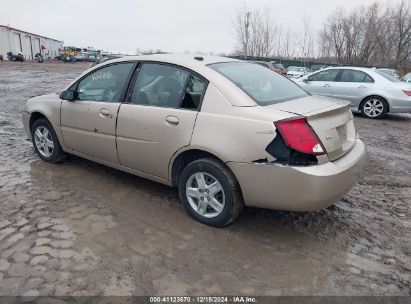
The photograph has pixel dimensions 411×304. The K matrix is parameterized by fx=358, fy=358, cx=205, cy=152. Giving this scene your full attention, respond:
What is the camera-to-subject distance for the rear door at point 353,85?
10180mm

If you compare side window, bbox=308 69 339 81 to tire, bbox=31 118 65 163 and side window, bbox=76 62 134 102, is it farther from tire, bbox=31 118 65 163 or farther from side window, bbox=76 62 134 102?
tire, bbox=31 118 65 163

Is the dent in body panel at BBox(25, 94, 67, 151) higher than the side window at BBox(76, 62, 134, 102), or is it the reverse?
the side window at BBox(76, 62, 134, 102)

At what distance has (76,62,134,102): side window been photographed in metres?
4.21

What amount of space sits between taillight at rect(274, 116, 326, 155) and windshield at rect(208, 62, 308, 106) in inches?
16.7

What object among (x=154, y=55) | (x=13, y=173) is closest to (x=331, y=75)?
(x=154, y=55)

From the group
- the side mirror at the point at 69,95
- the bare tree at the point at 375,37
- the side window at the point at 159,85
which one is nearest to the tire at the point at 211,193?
the side window at the point at 159,85

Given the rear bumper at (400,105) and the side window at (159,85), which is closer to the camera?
the side window at (159,85)

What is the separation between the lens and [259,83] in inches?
148

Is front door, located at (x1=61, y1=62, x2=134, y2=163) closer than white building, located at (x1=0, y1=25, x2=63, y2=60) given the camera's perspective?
Yes

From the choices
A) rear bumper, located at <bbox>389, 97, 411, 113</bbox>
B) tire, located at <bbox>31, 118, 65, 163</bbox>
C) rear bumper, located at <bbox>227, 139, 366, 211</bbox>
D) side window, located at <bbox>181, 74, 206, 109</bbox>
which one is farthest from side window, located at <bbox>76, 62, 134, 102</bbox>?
rear bumper, located at <bbox>389, 97, 411, 113</bbox>

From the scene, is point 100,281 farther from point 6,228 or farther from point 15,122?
point 15,122

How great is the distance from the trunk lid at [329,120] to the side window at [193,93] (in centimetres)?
72

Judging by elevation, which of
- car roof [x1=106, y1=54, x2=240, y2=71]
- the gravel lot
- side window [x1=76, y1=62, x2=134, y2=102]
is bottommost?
the gravel lot

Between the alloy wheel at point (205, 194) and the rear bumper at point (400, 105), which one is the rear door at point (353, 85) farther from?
the alloy wheel at point (205, 194)
